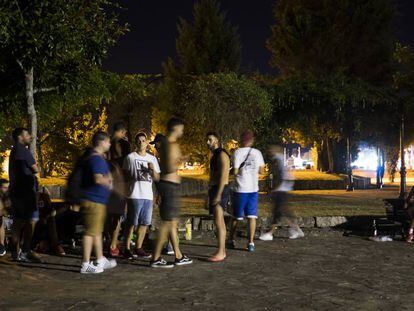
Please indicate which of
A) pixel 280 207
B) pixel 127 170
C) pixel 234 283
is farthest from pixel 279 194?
pixel 234 283

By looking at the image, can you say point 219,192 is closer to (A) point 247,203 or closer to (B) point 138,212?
(A) point 247,203

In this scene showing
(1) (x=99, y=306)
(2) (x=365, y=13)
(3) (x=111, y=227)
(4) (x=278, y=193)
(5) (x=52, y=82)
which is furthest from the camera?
(2) (x=365, y=13)

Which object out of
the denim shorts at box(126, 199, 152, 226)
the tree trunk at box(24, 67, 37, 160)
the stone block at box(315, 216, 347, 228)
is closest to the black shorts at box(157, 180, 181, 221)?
the denim shorts at box(126, 199, 152, 226)

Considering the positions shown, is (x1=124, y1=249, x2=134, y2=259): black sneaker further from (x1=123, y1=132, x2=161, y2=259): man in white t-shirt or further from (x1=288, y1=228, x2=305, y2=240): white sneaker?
(x1=288, y1=228, x2=305, y2=240): white sneaker

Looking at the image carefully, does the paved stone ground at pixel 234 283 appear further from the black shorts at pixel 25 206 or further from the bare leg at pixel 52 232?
the black shorts at pixel 25 206

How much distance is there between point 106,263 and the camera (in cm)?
795

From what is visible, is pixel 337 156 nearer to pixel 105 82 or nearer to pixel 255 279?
pixel 105 82

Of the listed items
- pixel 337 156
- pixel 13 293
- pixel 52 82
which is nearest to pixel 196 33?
pixel 337 156

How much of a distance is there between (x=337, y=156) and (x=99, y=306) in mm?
28234

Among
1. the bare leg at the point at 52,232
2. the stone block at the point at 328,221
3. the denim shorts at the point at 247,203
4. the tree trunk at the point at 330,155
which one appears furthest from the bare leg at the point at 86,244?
the tree trunk at the point at 330,155

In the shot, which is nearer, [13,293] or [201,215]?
[13,293]

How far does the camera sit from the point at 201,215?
12.8 meters

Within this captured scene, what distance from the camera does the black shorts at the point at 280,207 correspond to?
11.0 meters

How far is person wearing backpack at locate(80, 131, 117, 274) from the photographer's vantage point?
7.55 meters
